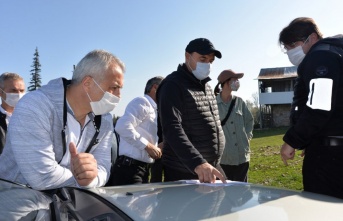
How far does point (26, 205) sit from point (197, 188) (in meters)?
0.95

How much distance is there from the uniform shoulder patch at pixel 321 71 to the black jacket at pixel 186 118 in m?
1.12

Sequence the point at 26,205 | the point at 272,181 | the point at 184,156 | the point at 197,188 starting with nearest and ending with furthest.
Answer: the point at 26,205 < the point at 197,188 < the point at 184,156 < the point at 272,181

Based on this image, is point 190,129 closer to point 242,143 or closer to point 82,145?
point 82,145

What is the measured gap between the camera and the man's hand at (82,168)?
2.19 metres

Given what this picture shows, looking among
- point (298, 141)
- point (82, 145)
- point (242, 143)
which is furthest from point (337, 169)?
point (242, 143)

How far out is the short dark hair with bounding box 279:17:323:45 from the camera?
10.0ft

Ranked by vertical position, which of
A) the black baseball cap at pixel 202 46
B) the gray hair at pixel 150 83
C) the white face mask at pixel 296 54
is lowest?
the gray hair at pixel 150 83

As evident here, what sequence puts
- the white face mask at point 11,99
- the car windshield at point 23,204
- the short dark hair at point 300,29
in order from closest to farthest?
the car windshield at point 23,204 → the short dark hair at point 300,29 → the white face mask at point 11,99

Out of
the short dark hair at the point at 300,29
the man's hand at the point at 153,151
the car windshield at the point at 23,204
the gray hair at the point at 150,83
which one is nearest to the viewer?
the car windshield at the point at 23,204

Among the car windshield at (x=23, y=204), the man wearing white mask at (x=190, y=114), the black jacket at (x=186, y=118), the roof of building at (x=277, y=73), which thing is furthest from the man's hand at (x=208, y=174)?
the roof of building at (x=277, y=73)

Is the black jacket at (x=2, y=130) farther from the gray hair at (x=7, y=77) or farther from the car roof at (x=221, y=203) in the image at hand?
the car roof at (x=221, y=203)

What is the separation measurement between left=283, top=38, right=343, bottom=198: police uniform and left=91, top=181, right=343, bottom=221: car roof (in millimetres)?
640

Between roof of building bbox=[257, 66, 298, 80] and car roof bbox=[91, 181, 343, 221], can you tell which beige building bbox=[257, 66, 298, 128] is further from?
car roof bbox=[91, 181, 343, 221]

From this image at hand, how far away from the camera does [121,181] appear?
4.18m
